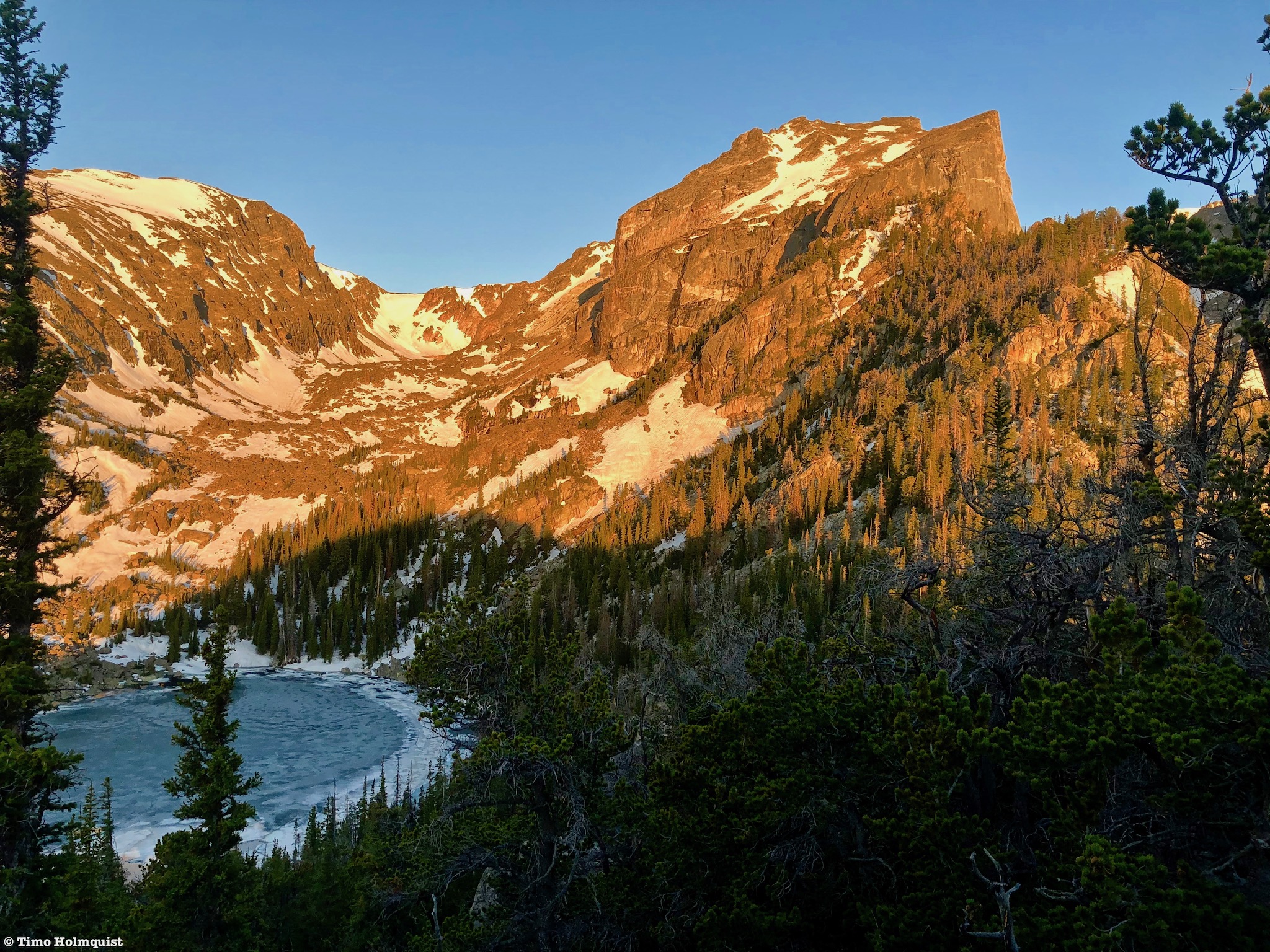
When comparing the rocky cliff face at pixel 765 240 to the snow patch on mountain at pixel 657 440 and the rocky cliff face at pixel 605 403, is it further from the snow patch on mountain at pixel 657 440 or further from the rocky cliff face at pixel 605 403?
the snow patch on mountain at pixel 657 440

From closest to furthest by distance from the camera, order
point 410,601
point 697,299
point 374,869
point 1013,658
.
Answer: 1. point 1013,658
2. point 374,869
3. point 410,601
4. point 697,299

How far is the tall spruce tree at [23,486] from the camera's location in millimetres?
12672

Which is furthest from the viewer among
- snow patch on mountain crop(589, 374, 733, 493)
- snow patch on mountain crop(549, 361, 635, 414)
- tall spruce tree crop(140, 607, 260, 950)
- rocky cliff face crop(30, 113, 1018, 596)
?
snow patch on mountain crop(549, 361, 635, 414)

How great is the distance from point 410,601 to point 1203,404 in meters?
121

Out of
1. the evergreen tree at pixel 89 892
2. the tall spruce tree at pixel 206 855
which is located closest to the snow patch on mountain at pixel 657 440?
the evergreen tree at pixel 89 892

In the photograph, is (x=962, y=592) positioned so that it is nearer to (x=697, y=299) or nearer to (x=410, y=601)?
(x=410, y=601)

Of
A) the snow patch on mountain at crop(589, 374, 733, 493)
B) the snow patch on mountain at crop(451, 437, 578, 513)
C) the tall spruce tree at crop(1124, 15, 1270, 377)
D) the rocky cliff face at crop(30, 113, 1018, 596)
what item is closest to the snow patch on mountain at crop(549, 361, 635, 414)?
the rocky cliff face at crop(30, 113, 1018, 596)

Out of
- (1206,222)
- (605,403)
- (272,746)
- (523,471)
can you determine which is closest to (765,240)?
(605,403)

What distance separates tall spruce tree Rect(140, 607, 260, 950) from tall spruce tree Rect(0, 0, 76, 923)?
11.3 ft

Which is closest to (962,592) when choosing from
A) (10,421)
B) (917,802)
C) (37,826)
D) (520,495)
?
(917,802)

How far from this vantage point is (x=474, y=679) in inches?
529

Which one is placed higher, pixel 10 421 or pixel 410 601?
pixel 10 421

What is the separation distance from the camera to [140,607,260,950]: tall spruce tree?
1731 cm

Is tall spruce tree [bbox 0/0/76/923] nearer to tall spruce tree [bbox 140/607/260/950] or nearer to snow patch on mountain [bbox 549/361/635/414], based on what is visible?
tall spruce tree [bbox 140/607/260/950]
